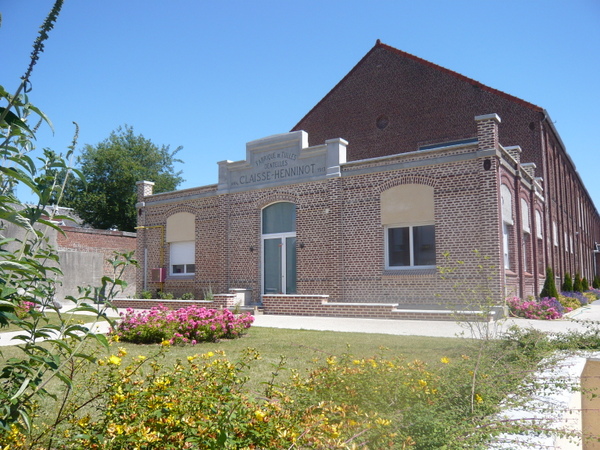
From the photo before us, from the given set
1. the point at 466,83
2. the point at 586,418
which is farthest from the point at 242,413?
the point at 466,83

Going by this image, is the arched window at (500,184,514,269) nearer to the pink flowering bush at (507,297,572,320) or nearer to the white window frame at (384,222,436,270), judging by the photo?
the pink flowering bush at (507,297,572,320)

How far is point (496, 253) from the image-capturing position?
15.0 metres

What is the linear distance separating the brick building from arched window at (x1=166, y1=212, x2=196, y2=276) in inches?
2.0

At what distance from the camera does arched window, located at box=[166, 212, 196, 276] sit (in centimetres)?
2202

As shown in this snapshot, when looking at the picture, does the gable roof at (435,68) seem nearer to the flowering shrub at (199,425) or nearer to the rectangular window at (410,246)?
the rectangular window at (410,246)

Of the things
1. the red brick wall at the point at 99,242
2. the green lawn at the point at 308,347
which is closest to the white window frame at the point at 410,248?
the green lawn at the point at 308,347

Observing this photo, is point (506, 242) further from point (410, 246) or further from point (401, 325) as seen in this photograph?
point (401, 325)

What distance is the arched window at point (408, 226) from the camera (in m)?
16.3

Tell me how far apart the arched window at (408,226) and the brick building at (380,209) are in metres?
0.04

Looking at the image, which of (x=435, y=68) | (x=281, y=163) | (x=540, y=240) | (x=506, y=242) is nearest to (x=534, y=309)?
(x=506, y=242)

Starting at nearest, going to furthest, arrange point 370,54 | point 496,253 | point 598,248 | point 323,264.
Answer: point 496,253
point 323,264
point 370,54
point 598,248

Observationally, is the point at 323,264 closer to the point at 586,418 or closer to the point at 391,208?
the point at 391,208

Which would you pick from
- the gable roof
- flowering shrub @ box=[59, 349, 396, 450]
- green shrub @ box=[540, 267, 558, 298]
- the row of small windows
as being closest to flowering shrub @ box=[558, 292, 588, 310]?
green shrub @ box=[540, 267, 558, 298]

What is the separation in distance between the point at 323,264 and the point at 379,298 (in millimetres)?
2408
